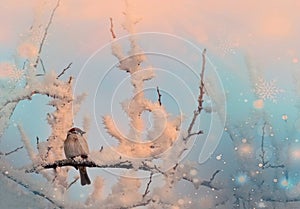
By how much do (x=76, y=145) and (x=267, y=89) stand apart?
72cm

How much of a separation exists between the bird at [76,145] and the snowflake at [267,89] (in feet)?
2.15

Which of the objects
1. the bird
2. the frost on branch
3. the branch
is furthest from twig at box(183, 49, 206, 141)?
the bird

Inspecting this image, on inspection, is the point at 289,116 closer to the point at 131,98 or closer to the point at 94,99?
the point at 131,98

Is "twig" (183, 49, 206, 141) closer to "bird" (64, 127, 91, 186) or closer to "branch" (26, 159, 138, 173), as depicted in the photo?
"branch" (26, 159, 138, 173)

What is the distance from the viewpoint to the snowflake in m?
2.04

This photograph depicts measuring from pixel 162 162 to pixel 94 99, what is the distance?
335 mm

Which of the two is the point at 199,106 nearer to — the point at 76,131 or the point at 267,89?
the point at 267,89

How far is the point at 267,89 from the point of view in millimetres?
2047

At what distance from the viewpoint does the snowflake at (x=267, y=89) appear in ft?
6.71

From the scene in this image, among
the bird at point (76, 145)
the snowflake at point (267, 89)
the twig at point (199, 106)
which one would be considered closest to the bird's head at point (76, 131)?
the bird at point (76, 145)

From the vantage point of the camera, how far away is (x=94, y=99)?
2.03 metres

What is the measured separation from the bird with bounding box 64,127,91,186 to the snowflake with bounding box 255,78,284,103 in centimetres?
65

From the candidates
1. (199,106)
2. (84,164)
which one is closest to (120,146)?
(84,164)

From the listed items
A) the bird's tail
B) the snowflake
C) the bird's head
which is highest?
the snowflake
